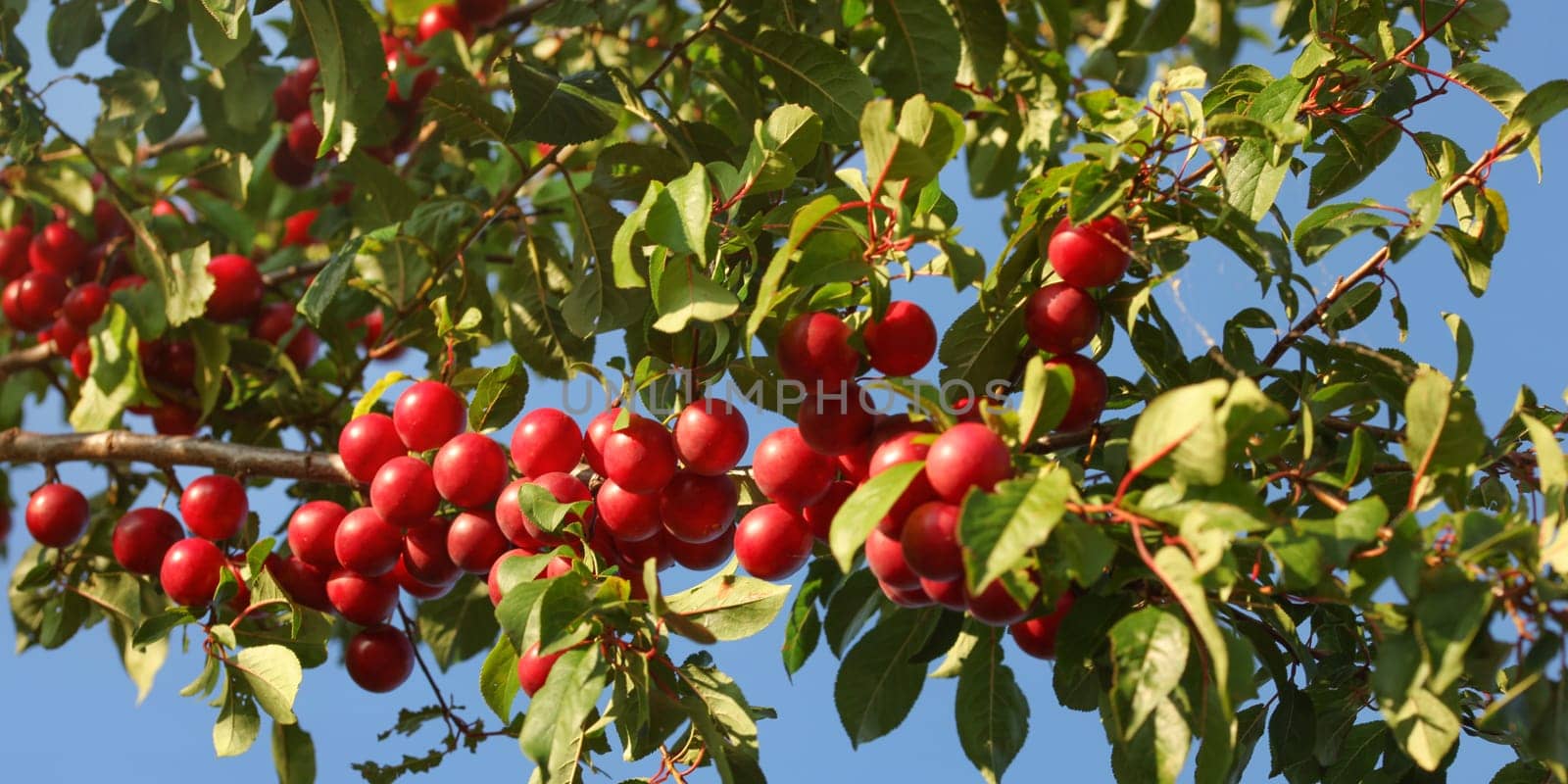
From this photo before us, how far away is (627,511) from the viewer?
4.23ft

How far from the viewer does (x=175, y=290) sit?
2.12 meters

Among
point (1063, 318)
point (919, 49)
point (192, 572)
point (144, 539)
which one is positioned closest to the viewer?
point (1063, 318)

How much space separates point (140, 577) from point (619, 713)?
109 cm

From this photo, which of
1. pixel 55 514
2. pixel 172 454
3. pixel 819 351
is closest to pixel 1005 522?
pixel 819 351

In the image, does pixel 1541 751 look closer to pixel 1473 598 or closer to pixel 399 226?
pixel 1473 598

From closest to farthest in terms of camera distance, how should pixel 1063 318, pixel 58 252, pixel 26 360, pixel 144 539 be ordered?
pixel 1063 318
pixel 144 539
pixel 26 360
pixel 58 252

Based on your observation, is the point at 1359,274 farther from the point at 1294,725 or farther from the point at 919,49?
the point at 919,49

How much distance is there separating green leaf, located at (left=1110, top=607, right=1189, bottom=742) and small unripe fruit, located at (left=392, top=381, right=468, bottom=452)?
A: 82 cm

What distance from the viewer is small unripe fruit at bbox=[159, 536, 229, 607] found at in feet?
5.29

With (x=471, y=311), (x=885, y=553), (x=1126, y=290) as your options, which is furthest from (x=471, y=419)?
(x=1126, y=290)

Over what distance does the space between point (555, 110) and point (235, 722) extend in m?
0.79

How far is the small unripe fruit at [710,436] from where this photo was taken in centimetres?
122

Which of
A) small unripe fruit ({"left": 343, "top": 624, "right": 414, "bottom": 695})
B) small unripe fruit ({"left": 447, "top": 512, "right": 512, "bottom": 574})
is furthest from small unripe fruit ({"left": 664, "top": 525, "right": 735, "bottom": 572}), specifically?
small unripe fruit ({"left": 343, "top": 624, "right": 414, "bottom": 695})

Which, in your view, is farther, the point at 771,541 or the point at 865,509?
the point at 771,541
